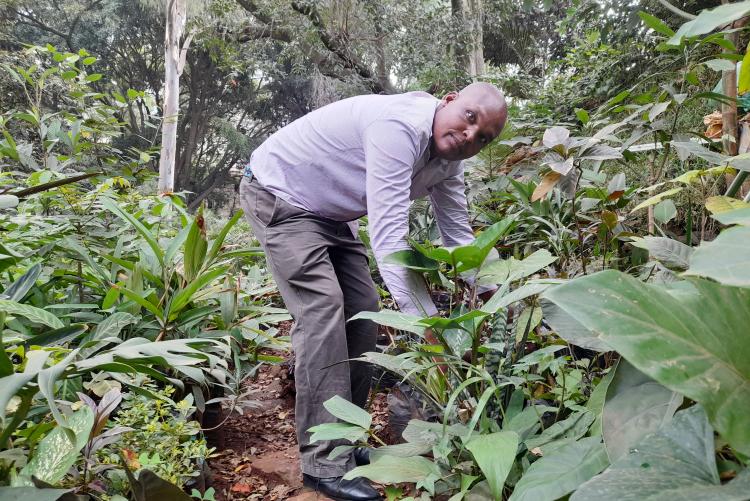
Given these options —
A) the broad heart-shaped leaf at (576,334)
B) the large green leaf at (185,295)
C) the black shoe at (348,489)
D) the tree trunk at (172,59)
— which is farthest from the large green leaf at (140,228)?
the tree trunk at (172,59)

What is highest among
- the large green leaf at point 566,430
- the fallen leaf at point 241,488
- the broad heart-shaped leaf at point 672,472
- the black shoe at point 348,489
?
the broad heart-shaped leaf at point 672,472

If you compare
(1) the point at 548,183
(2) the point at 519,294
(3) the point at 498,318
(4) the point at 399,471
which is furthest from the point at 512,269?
(1) the point at 548,183

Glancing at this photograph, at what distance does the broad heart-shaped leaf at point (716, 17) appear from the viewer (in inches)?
24.2

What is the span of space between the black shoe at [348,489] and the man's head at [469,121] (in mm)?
1209

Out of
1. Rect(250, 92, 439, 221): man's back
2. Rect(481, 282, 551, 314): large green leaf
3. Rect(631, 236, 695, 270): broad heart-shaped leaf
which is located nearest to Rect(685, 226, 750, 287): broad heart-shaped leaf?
Rect(481, 282, 551, 314): large green leaf

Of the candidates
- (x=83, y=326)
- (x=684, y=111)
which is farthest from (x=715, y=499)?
(x=684, y=111)

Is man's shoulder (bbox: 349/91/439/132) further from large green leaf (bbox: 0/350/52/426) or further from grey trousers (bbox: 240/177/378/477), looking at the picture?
A: large green leaf (bbox: 0/350/52/426)

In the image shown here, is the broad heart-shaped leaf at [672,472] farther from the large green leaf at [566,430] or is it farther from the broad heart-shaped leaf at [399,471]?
the broad heart-shaped leaf at [399,471]

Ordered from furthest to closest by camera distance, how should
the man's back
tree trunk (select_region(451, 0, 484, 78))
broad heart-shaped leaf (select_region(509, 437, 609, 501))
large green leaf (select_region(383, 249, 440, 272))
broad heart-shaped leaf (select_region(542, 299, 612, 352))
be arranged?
tree trunk (select_region(451, 0, 484, 78)), the man's back, large green leaf (select_region(383, 249, 440, 272)), broad heart-shaped leaf (select_region(542, 299, 612, 352)), broad heart-shaped leaf (select_region(509, 437, 609, 501))

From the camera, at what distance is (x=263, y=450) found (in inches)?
93.7

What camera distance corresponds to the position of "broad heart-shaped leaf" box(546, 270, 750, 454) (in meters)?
0.47

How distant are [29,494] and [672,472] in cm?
90

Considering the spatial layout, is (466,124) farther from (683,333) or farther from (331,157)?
(683,333)

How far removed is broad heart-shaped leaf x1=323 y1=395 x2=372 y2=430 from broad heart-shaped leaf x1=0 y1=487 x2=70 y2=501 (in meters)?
0.68
